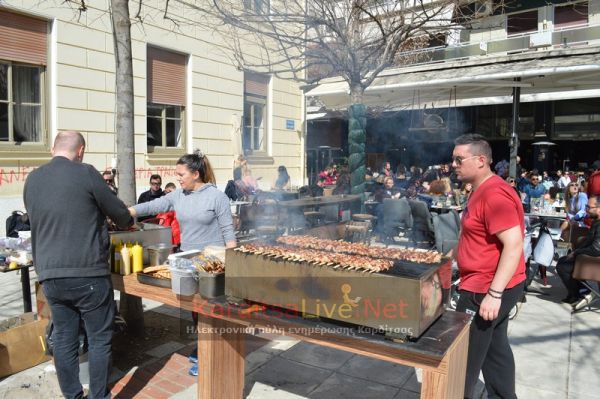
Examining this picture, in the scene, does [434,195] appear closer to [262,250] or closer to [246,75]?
[246,75]

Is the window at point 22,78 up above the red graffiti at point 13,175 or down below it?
above

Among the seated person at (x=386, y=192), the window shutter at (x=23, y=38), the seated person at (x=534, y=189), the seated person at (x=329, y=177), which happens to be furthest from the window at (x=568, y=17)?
the window shutter at (x=23, y=38)

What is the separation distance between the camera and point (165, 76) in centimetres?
1091

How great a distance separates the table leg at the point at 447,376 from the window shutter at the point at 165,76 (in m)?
9.65

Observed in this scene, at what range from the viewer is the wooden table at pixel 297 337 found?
227 cm

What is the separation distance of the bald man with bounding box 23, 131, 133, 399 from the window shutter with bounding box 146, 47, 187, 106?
327 inches

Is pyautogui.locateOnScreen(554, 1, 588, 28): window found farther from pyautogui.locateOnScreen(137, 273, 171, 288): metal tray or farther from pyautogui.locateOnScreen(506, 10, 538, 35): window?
pyautogui.locateOnScreen(137, 273, 171, 288): metal tray

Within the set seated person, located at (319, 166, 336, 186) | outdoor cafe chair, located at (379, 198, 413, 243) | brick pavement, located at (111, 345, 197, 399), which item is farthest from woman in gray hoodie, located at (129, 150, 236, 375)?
seated person, located at (319, 166, 336, 186)

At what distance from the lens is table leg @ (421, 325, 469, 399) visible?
88.4 inches

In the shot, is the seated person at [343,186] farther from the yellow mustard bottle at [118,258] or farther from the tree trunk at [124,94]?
the yellow mustard bottle at [118,258]

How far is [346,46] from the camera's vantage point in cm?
757

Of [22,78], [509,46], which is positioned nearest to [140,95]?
[22,78]

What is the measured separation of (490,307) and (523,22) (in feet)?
54.4

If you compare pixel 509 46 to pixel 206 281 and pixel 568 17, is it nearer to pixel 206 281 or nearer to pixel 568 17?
pixel 568 17
